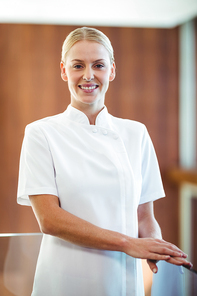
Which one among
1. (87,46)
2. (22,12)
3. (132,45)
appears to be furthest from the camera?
(132,45)

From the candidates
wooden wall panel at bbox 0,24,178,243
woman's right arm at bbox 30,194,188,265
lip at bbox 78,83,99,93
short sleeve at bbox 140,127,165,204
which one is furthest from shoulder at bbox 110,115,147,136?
wooden wall panel at bbox 0,24,178,243

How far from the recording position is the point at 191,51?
2.51 meters

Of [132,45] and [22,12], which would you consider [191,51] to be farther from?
[22,12]

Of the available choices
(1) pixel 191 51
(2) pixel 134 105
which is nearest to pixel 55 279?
(2) pixel 134 105

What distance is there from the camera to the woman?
69cm

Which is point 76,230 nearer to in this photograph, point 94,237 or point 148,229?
point 94,237

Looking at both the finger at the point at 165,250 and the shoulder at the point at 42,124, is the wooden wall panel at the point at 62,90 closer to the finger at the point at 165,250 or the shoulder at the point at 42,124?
the shoulder at the point at 42,124

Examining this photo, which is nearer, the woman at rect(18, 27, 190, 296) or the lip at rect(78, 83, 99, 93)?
the woman at rect(18, 27, 190, 296)

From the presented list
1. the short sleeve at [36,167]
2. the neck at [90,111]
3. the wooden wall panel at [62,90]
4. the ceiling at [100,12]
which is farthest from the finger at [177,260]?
the ceiling at [100,12]

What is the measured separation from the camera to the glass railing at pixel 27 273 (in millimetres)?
670

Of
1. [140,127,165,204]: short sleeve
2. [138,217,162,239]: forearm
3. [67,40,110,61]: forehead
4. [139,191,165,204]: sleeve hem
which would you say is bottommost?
[138,217,162,239]: forearm

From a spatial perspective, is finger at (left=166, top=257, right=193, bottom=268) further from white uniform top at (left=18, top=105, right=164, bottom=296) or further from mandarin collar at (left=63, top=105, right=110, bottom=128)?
mandarin collar at (left=63, top=105, right=110, bottom=128)

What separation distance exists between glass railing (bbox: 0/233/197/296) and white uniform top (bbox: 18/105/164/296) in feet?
0.08

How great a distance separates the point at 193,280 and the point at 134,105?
1.92 m
